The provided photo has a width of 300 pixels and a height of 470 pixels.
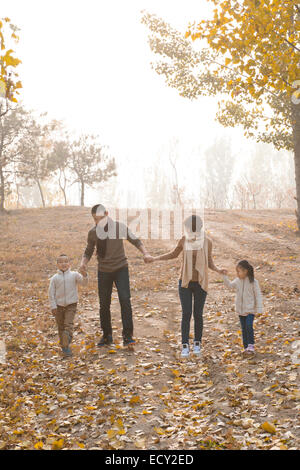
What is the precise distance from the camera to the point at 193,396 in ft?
18.9

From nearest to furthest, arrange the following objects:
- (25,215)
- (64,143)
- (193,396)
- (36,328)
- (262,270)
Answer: (193,396) < (36,328) < (262,270) < (25,215) < (64,143)

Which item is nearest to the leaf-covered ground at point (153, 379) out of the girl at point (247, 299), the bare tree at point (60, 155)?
the girl at point (247, 299)

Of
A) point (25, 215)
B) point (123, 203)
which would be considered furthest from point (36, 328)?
point (123, 203)

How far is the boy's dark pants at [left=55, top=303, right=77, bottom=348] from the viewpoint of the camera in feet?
24.0

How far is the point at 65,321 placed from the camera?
24.1 feet

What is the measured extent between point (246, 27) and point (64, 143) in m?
34.9

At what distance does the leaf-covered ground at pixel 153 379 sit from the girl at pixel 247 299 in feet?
1.46

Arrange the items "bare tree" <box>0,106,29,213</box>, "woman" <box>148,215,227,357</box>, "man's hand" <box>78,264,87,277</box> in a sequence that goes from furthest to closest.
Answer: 1. "bare tree" <box>0,106,29,213</box>
2. "man's hand" <box>78,264,87,277</box>
3. "woman" <box>148,215,227,357</box>

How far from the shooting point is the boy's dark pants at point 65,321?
288 inches

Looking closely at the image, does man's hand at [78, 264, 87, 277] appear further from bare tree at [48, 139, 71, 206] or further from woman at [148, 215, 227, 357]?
bare tree at [48, 139, 71, 206]

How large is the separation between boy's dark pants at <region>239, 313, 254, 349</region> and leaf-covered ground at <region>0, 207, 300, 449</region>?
29 cm

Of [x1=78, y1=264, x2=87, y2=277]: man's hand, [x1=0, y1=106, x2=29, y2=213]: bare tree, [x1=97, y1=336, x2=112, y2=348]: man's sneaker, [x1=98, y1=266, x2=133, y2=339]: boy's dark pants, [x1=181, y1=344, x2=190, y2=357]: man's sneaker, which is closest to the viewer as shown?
[x1=181, y1=344, x2=190, y2=357]: man's sneaker

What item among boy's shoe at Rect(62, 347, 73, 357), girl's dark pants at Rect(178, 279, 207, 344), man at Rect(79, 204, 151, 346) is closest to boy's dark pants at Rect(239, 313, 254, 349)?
girl's dark pants at Rect(178, 279, 207, 344)
